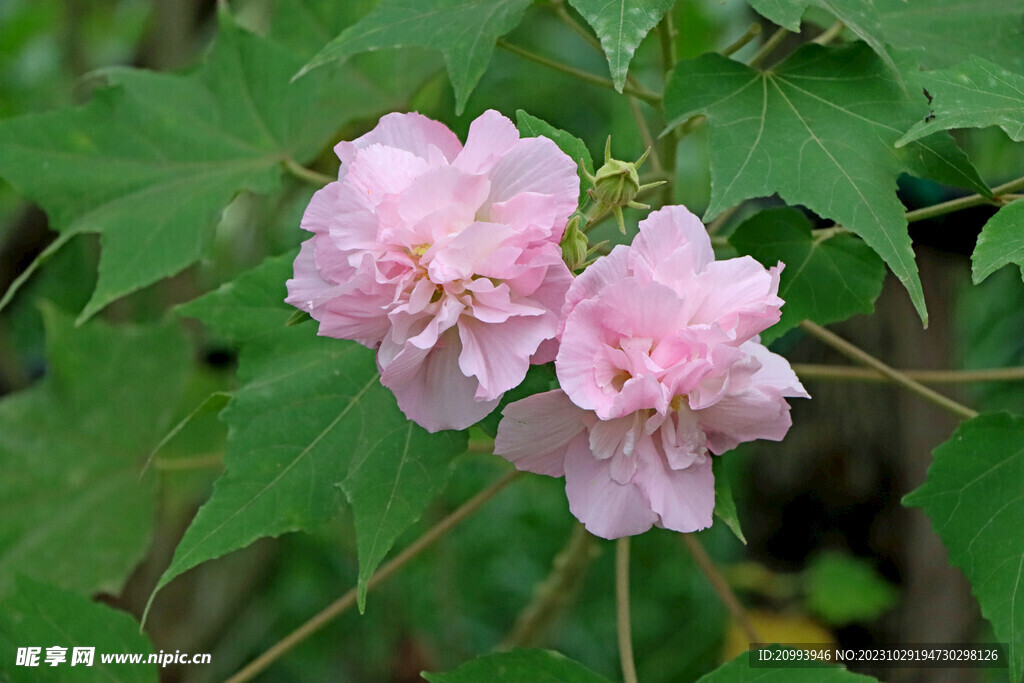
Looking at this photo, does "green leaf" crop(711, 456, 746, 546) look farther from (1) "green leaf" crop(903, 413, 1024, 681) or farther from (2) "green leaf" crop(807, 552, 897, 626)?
(2) "green leaf" crop(807, 552, 897, 626)

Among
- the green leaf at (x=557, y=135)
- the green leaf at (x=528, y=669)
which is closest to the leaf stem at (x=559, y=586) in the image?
the green leaf at (x=528, y=669)

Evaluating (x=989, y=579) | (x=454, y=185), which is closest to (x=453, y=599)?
(x=989, y=579)

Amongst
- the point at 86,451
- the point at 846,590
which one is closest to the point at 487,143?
the point at 86,451

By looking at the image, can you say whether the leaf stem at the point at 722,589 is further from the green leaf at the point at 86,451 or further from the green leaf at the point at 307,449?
the green leaf at the point at 86,451

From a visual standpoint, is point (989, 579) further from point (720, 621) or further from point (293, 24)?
point (720, 621)

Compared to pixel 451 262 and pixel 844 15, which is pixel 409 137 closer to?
pixel 451 262
